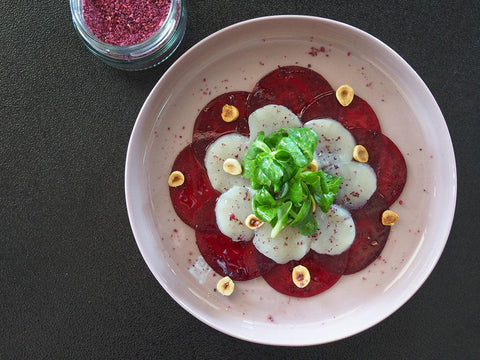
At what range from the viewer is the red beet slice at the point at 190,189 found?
1.24 meters

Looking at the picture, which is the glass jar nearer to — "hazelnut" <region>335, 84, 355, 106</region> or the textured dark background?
the textured dark background

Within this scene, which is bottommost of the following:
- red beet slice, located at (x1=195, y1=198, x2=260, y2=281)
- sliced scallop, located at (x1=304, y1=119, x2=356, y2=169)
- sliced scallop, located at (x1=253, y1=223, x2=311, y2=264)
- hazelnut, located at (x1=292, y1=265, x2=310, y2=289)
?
red beet slice, located at (x1=195, y1=198, x2=260, y2=281)

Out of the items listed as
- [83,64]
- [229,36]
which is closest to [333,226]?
[229,36]

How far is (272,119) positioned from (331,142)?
166mm

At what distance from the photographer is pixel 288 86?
123 cm

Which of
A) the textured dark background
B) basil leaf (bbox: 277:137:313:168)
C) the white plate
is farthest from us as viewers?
the textured dark background

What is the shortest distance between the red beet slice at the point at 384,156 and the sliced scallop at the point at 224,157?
0.30 metres

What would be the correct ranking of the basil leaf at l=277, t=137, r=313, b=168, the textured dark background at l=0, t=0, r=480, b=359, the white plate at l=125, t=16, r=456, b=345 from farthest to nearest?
the textured dark background at l=0, t=0, r=480, b=359 → the white plate at l=125, t=16, r=456, b=345 → the basil leaf at l=277, t=137, r=313, b=168

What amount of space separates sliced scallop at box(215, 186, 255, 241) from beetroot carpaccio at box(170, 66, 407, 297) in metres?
0.02

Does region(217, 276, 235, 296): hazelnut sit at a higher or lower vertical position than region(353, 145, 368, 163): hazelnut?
lower

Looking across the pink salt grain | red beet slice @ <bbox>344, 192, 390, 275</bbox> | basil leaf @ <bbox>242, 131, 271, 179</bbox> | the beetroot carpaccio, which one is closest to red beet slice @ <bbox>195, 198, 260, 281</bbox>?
the beetroot carpaccio

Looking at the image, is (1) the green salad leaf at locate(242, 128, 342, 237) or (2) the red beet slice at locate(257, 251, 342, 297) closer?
(1) the green salad leaf at locate(242, 128, 342, 237)

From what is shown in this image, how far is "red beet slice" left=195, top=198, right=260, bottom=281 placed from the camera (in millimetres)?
1239

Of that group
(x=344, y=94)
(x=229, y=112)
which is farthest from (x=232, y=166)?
(x=344, y=94)
